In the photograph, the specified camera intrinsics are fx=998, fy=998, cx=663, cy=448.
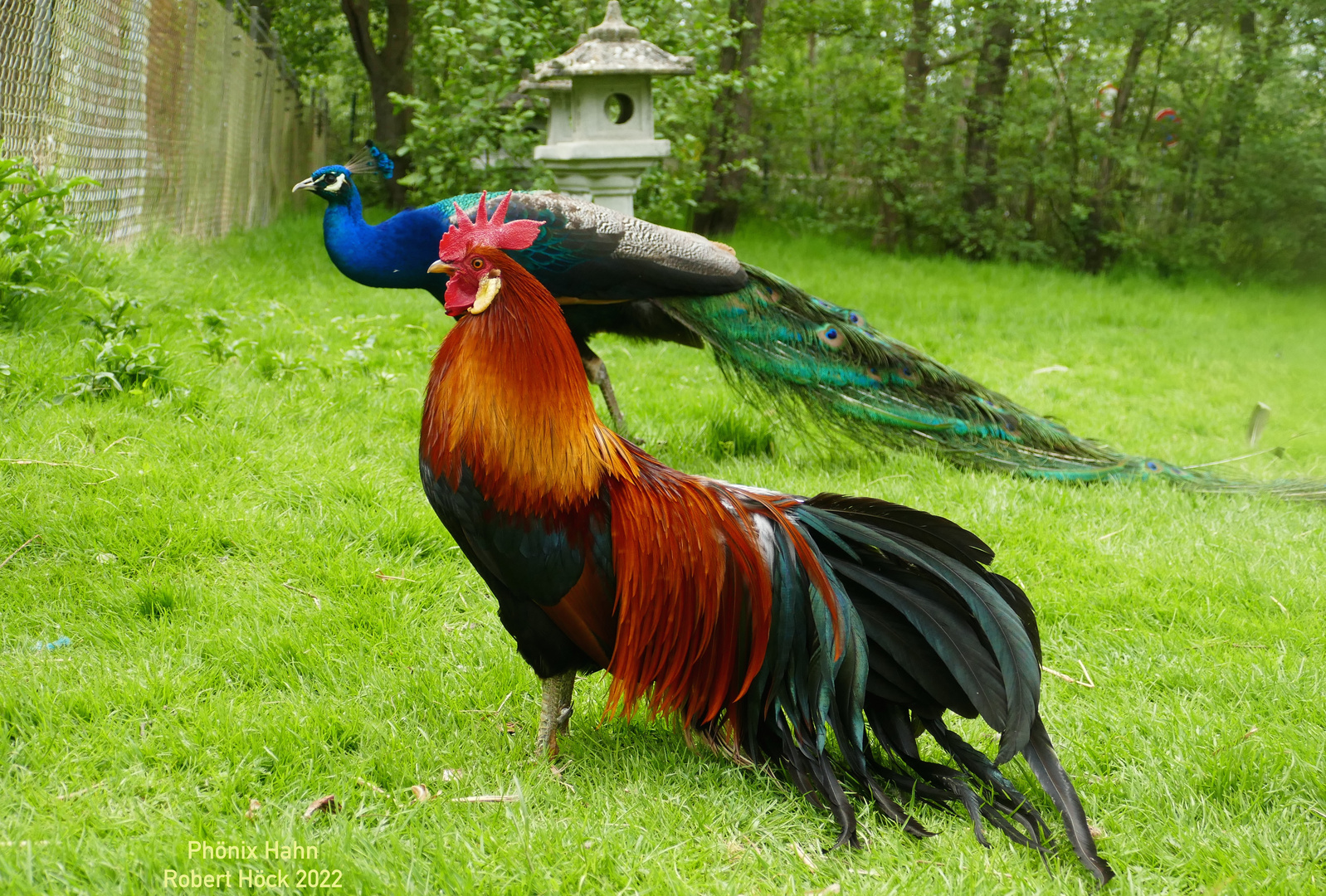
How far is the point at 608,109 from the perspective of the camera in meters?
7.89

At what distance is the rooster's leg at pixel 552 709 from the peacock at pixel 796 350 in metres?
2.54

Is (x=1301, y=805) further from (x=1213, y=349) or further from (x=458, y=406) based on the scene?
(x=1213, y=349)

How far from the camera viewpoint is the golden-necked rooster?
237cm

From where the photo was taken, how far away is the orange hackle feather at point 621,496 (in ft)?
7.75

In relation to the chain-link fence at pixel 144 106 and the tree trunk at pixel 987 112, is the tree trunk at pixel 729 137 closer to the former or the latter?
the tree trunk at pixel 987 112

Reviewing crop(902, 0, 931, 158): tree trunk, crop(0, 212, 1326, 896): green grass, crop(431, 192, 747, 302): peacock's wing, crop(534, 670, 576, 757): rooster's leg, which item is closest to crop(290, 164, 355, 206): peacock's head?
crop(431, 192, 747, 302): peacock's wing

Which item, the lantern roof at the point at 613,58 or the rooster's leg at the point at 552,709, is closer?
the rooster's leg at the point at 552,709

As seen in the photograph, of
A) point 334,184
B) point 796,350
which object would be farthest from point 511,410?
point 334,184

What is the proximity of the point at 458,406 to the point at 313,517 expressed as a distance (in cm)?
194

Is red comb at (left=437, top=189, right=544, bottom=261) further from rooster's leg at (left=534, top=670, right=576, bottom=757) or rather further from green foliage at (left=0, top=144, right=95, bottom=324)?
green foliage at (left=0, top=144, right=95, bottom=324)

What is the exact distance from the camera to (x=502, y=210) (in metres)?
2.60

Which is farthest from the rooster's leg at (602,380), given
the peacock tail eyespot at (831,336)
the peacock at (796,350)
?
the peacock tail eyespot at (831,336)

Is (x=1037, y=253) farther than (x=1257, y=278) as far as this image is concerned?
Yes

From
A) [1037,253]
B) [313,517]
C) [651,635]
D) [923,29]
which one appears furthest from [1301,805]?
[923,29]
